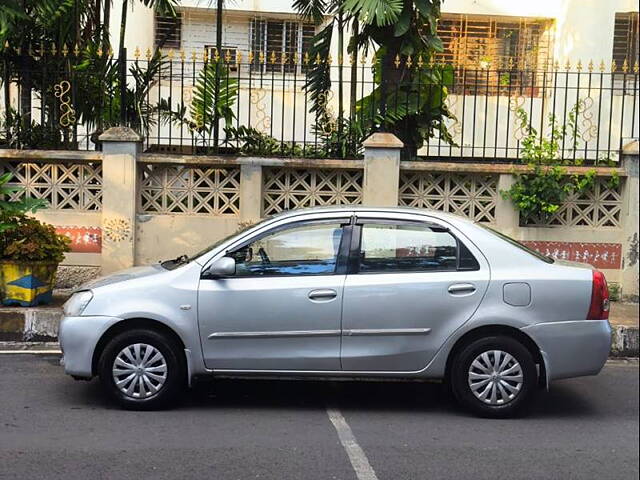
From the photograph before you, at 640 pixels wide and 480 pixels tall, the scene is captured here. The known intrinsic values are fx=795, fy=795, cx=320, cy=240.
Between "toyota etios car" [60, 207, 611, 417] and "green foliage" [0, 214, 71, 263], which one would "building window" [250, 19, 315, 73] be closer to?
"green foliage" [0, 214, 71, 263]

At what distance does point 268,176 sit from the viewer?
1005cm

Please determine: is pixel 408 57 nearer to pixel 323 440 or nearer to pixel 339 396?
pixel 339 396

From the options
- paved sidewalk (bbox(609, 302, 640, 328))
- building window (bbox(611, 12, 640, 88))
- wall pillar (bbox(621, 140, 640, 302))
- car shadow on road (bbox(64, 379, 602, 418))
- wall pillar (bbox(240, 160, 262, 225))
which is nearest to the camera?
car shadow on road (bbox(64, 379, 602, 418))

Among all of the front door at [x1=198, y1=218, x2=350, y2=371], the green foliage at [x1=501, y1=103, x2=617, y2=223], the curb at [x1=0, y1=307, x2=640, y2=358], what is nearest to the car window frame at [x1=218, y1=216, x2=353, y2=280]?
the front door at [x1=198, y1=218, x2=350, y2=371]

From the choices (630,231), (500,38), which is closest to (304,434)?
(630,231)

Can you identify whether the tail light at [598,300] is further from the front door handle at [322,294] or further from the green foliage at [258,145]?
the green foliage at [258,145]

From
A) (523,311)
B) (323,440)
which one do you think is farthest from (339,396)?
(523,311)

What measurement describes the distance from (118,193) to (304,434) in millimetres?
5134

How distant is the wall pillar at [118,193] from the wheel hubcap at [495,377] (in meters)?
5.31

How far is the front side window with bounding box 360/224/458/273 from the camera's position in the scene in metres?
6.06

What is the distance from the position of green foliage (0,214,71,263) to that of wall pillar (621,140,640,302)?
679 cm

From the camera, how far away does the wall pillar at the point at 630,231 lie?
32.8ft

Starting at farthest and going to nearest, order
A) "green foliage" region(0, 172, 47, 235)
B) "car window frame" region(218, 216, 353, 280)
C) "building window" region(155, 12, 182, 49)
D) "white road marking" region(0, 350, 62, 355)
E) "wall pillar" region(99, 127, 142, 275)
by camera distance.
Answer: "building window" region(155, 12, 182, 49) < "wall pillar" region(99, 127, 142, 275) < "green foliage" region(0, 172, 47, 235) < "white road marking" region(0, 350, 62, 355) < "car window frame" region(218, 216, 353, 280)

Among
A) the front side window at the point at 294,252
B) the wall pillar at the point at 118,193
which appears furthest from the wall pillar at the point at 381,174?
the front side window at the point at 294,252
